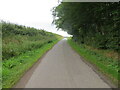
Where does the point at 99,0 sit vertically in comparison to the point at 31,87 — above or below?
above

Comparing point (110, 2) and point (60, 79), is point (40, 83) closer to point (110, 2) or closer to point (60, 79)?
point (60, 79)

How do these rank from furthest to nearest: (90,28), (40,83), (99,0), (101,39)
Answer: (90,28), (101,39), (99,0), (40,83)

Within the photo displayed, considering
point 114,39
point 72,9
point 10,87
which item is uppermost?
→ point 72,9

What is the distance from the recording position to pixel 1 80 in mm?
4520

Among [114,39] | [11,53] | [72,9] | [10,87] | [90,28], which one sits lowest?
[10,87]

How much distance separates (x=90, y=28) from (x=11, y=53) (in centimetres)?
1058

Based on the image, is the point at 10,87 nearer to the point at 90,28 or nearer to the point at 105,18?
the point at 105,18

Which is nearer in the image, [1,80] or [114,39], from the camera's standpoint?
[1,80]

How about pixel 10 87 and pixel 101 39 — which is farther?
pixel 101 39

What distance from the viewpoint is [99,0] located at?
8.50 m

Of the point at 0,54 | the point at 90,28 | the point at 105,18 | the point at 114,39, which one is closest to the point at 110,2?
the point at 105,18

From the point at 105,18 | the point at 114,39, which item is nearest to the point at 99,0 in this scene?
the point at 105,18

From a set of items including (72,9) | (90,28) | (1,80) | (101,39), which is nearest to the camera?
(1,80)

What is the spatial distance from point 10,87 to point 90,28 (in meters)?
12.9
